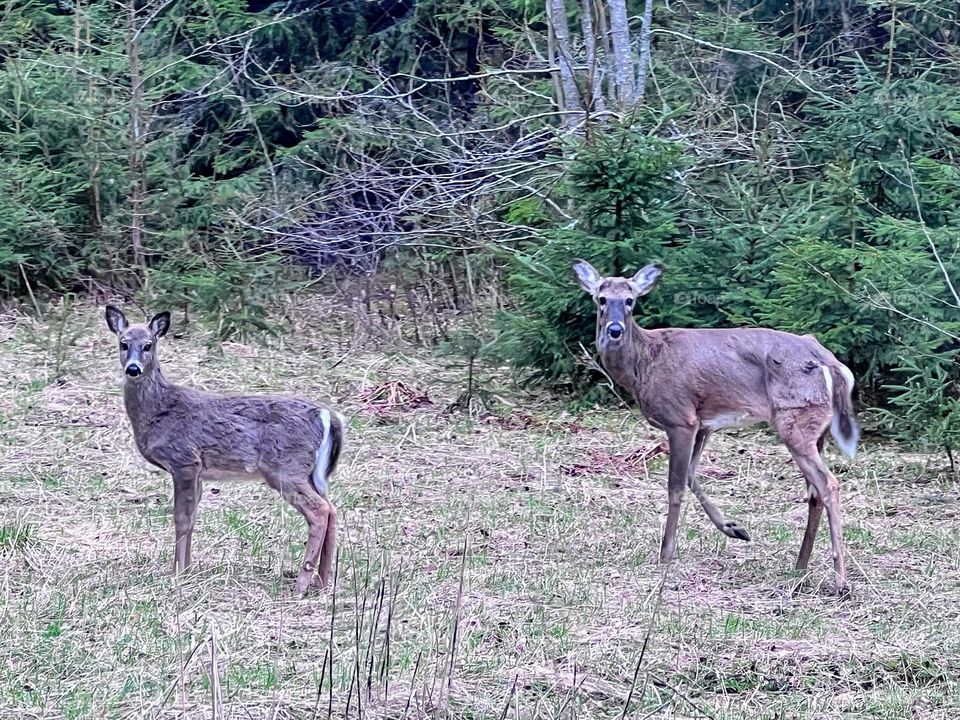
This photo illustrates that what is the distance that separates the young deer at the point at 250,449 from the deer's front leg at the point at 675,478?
1.83 m

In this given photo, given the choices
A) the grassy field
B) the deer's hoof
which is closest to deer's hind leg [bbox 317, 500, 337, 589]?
the grassy field

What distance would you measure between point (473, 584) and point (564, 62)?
8.40 meters

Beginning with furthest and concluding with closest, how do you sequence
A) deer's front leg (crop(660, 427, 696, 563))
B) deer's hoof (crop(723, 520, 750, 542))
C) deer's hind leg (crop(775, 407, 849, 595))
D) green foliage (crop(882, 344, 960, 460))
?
green foliage (crop(882, 344, 960, 460)) → deer's hoof (crop(723, 520, 750, 542)) → deer's front leg (crop(660, 427, 696, 563)) → deer's hind leg (crop(775, 407, 849, 595))

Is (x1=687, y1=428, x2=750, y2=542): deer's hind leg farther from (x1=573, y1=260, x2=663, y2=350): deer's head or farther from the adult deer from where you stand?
(x1=573, y1=260, x2=663, y2=350): deer's head

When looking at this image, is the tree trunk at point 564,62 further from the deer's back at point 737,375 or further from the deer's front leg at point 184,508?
the deer's front leg at point 184,508

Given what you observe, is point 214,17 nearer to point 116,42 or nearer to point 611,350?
point 116,42

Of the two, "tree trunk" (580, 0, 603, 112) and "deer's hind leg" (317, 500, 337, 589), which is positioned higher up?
"tree trunk" (580, 0, 603, 112)

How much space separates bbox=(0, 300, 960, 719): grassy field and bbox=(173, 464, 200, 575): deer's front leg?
0.12 meters

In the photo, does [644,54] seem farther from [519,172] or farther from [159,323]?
[159,323]

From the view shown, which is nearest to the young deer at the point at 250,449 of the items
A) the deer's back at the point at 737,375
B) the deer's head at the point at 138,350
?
the deer's head at the point at 138,350

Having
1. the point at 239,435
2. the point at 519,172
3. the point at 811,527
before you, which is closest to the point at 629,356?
the point at 811,527

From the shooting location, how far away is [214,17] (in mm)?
18328

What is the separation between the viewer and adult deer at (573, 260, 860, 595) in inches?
290

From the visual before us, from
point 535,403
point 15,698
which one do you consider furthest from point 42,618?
point 535,403
